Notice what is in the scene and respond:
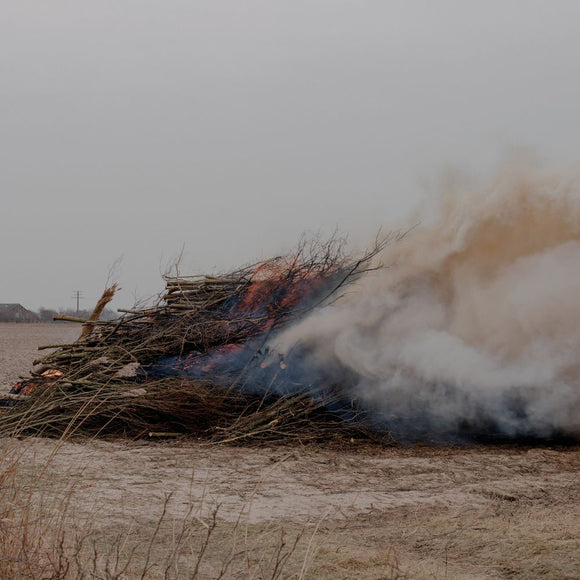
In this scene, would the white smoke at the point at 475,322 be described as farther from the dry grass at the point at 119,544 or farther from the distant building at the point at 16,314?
the distant building at the point at 16,314

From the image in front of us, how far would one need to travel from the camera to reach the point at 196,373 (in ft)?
38.1

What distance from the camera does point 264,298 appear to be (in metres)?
12.1

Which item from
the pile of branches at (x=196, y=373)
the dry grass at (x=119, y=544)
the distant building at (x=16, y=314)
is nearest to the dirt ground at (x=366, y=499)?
the dry grass at (x=119, y=544)

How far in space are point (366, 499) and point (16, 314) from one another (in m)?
83.6

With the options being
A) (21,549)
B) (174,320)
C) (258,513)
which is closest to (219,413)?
(174,320)

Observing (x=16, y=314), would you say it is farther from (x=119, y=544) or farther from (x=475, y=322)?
(x=119, y=544)

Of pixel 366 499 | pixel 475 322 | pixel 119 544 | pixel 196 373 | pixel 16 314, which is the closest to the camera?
pixel 119 544

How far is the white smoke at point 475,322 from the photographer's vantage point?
10492mm

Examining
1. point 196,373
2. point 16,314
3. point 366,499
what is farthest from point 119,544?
point 16,314

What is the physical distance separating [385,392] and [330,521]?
467cm

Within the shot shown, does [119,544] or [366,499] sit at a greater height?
[366,499]

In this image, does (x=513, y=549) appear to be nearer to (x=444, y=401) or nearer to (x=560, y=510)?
(x=560, y=510)

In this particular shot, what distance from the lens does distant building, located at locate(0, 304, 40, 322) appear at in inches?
3305

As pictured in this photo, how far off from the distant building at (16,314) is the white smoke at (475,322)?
79179mm
